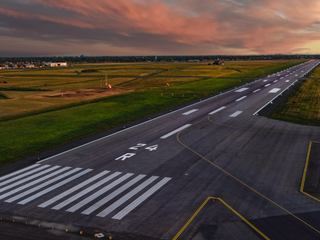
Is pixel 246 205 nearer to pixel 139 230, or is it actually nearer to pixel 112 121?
pixel 139 230

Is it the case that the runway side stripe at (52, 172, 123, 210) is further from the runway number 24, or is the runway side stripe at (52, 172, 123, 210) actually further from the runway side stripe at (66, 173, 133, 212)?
the runway number 24

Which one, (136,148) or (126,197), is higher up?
(136,148)

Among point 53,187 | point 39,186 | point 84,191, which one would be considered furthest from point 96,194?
point 39,186

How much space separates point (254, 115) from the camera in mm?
48938

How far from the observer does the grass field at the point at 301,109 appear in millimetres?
45472

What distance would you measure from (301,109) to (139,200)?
4377cm

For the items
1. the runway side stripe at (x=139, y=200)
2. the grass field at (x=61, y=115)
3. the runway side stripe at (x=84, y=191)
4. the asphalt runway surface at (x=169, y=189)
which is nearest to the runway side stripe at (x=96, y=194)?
the asphalt runway surface at (x=169, y=189)

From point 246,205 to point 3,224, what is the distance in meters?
16.4

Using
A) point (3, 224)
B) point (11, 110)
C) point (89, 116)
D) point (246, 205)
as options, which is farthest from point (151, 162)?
point (11, 110)

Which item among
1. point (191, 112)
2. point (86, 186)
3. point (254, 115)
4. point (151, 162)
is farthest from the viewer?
point (191, 112)

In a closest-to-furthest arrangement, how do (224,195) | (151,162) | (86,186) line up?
(224,195) < (86,186) < (151,162)

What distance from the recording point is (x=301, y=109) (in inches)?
2098

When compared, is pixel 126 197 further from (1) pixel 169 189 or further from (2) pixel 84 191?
(2) pixel 84 191

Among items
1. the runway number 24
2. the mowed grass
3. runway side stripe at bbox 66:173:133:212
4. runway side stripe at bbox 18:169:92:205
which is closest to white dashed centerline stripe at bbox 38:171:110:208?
runway side stripe at bbox 18:169:92:205
